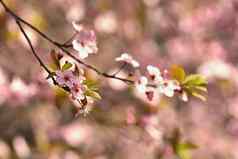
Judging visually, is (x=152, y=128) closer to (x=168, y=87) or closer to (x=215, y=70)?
(x=168, y=87)

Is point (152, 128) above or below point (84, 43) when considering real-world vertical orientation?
above

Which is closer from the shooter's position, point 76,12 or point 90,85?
point 90,85

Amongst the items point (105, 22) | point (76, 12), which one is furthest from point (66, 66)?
point (105, 22)

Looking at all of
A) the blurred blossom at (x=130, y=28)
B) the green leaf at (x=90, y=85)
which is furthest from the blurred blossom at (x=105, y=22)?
the green leaf at (x=90, y=85)

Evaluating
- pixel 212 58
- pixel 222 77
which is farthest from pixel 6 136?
pixel 212 58

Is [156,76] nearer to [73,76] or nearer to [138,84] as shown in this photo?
[138,84]

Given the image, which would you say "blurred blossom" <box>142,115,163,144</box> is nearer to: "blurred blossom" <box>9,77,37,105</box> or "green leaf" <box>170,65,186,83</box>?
"blurred blossom" <box>9,77,37,105</box>

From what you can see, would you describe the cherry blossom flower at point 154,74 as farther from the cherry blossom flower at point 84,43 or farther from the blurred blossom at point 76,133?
the blurred blossom at point 76,133
